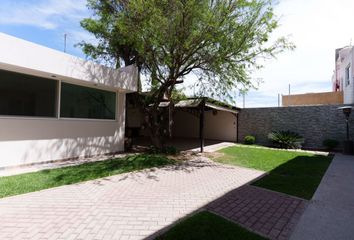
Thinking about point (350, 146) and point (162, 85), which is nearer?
point (162, 85)

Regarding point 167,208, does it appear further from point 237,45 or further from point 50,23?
point 50,23

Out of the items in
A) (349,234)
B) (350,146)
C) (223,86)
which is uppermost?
(223,86)

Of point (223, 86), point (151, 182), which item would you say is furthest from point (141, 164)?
point (223, 86)

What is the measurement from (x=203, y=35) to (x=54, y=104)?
6129 millimetres

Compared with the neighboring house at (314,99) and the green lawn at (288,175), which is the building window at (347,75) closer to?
the neighboring house at (314,99)

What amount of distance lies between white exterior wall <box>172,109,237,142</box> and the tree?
8724mm

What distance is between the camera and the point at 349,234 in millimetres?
3625

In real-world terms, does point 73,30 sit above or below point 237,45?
above

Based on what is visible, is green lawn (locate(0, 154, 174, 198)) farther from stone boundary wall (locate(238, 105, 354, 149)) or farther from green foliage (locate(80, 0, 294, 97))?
stone boundary wall (locate(238, 105, 354, 149))

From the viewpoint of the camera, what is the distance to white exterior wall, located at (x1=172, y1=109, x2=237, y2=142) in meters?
19.3

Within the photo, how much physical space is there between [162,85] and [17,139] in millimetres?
6451

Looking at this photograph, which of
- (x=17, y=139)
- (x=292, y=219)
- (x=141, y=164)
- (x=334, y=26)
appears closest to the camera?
(x=292, y=219)

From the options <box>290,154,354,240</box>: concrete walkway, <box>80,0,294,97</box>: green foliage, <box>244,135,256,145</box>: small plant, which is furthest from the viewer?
<box>244,135,256,145</box>: small plant

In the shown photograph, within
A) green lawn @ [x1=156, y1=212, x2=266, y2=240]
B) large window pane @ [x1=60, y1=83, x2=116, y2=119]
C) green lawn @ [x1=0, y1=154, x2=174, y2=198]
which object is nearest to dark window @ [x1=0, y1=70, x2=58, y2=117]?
large window pane @ [x1=60, y1=83, x2=116, y2=119]
